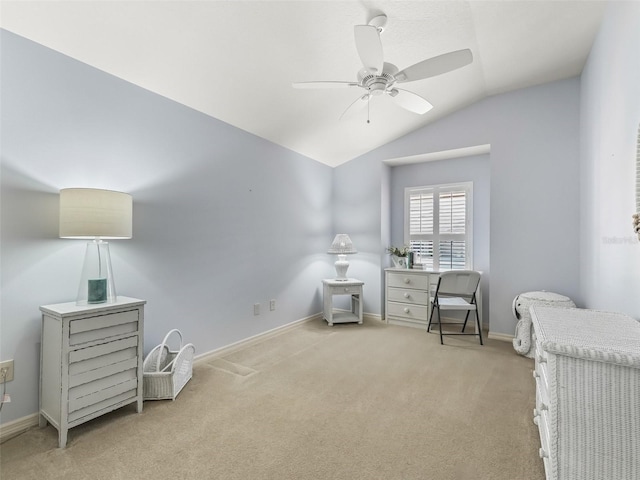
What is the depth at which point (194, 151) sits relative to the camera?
2.85 m

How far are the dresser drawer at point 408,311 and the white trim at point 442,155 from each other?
2015mm

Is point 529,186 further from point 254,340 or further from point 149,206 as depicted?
point 149,206

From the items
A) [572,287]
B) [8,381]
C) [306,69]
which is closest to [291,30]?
[306,69]

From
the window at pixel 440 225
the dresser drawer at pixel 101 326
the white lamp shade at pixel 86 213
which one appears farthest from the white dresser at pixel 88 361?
the window at pixel 440 225

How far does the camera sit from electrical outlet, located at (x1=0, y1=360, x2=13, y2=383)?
5.74 feet

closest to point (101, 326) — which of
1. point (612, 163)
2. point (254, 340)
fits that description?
point (254, 340)

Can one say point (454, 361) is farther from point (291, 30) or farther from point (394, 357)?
point (291, 30)

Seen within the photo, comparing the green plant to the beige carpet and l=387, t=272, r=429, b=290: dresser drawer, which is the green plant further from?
the beige carpet

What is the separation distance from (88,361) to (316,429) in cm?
139

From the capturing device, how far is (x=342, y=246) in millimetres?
4309

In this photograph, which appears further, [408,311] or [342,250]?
[342,250]

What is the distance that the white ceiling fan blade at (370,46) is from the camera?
1.62 meters

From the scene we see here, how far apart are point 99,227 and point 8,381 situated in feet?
3.34

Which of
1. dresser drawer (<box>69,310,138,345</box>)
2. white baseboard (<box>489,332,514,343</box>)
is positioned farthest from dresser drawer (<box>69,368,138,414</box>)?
white baseboard (<box>489,332,514,343</box>)
